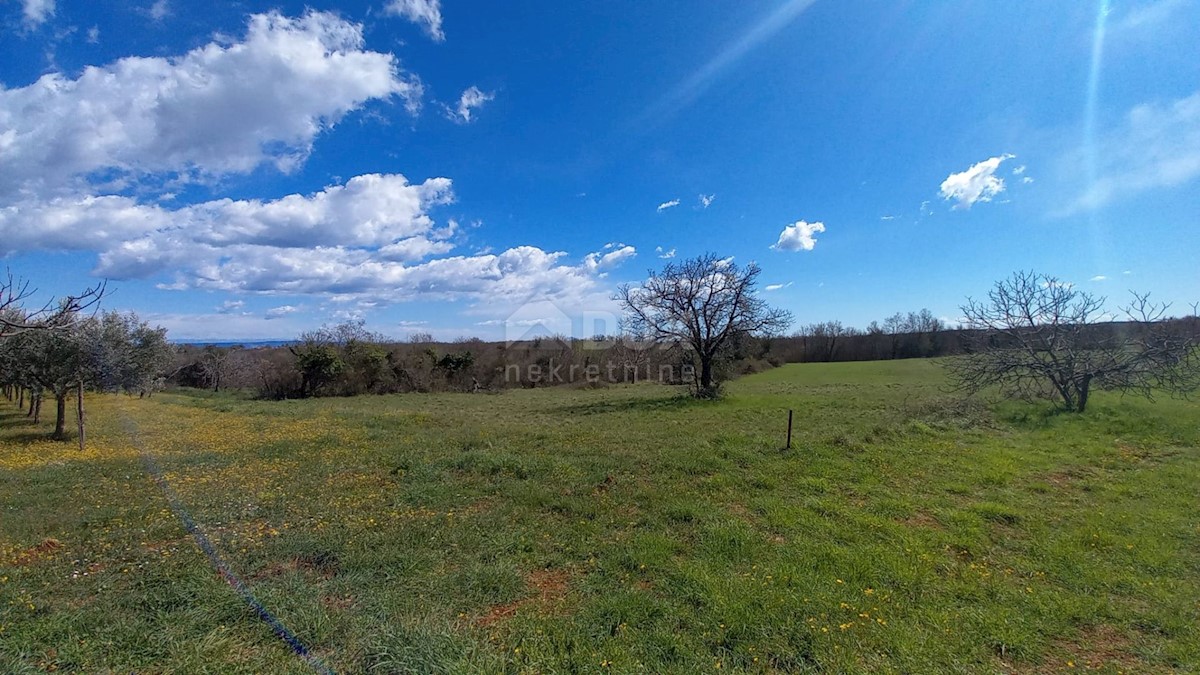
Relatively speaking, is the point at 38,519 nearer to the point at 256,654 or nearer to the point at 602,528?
the point at 256,654

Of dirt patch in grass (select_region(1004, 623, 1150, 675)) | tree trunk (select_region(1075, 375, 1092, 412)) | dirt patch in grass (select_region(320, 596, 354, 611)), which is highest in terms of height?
tree trunk (select_region(1075, 375, 1092, 412))

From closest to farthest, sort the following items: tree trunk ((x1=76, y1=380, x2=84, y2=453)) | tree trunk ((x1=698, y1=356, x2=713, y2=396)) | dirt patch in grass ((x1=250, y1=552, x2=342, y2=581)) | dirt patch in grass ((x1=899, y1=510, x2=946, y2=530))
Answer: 1. dirt patch in grass ((x1=250, y1=552, x2=342, y2=581))
2. dirt patch in grass ((x1=899, y1=510, x2=946, y2=530))
3. tree trunk ((x1=76, y1=380, x2=84, y2=453))
4. tree trunk ((x1=698, y1=356, x2=713, y2=396))

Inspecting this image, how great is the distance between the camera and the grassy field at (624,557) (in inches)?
132

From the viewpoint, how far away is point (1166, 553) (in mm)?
4965

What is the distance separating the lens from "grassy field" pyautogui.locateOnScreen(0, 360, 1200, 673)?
132 inches

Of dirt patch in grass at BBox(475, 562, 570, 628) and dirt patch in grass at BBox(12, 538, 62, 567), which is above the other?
dirt patch in grass at BBox(12, 538, 62, 567)

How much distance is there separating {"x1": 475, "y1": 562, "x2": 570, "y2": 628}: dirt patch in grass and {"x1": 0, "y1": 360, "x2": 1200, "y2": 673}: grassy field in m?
0.03

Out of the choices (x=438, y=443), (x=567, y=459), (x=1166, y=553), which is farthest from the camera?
(x=438, y=443)

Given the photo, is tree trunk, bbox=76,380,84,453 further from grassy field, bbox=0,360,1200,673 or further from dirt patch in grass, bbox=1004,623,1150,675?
dirt patch in grass, bbox=1004,623,1150,675

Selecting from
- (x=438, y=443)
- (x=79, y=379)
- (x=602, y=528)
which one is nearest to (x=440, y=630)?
(x=602, y=528)

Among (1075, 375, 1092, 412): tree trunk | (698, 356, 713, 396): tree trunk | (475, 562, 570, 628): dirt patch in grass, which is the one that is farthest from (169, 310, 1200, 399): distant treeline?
(475, 562, 570, 628): dirt patch in grass

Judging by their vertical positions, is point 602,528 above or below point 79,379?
below

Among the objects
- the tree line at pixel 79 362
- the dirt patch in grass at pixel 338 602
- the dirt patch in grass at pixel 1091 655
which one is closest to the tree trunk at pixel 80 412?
the tree line at pixel 79 362

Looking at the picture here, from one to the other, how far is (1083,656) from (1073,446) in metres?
9.42
